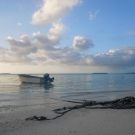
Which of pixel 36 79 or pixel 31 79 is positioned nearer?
pixel 36 79

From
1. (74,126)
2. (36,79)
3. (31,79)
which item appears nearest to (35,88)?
(36,79)

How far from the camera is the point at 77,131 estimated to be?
661 centimetres

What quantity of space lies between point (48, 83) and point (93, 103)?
28.2 m

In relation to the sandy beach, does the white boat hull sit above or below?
above

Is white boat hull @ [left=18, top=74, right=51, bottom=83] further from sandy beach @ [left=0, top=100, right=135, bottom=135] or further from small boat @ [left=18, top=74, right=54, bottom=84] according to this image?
sandy beach @ [left=0, top=100, right=135, bottom=135]

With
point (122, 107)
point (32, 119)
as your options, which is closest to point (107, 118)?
point (122, 107)

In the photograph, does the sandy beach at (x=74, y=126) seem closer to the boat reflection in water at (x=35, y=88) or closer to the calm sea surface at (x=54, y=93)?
the calm sea surface at (x=54, y=93)

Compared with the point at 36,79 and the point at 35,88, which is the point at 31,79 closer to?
the point at 36,79

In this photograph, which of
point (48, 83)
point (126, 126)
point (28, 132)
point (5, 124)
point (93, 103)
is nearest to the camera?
point (28, 132)

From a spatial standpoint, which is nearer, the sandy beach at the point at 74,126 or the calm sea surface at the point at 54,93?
the sandy beach at the point at 74,126

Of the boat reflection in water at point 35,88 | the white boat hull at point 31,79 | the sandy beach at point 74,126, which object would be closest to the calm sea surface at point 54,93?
the boat reflection in water at point 35,88

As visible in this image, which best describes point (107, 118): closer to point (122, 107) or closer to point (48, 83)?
point (122, 107)

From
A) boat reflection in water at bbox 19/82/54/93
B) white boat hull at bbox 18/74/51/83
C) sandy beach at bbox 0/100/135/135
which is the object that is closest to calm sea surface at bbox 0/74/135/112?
boat reflection in water at bbox 19/82/54/93

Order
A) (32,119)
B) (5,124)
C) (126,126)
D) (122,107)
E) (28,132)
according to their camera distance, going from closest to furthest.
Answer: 1. (28,132)
2. (126,126)
3. (5,124)
4. (32,119)
5. (122,107)
